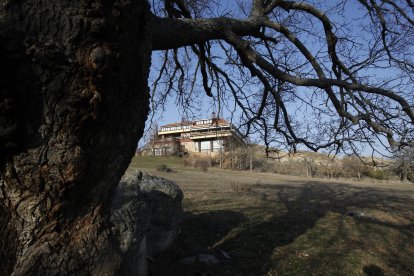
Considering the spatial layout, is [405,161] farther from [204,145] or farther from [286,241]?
[204,145]

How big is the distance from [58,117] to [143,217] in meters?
2.95

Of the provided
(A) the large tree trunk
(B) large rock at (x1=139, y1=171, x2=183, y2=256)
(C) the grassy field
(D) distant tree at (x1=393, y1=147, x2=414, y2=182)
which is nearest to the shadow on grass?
(C) the grassy field

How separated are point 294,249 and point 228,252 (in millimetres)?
1045

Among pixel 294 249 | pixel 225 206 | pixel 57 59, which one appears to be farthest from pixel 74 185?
pixel 225 206

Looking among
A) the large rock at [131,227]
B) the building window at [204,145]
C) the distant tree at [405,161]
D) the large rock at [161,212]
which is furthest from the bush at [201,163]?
the distant tree at [405,161]

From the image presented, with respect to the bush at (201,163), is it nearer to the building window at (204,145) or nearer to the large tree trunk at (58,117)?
the building window at (204,145)

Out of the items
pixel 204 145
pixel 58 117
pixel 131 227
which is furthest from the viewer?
pixel 204 145

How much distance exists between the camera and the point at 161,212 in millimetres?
6473

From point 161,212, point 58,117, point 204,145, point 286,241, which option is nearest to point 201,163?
point 204,145

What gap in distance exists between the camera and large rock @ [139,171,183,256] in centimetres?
614

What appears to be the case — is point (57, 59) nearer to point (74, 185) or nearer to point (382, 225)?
point (74, 185)

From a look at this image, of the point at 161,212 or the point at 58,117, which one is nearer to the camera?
the point at 58,117

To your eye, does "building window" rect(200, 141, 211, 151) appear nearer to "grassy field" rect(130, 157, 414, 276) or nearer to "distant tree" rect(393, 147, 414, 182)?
"grassy field" rect(130, 157, 414, 276)

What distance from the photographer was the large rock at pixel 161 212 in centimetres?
614
